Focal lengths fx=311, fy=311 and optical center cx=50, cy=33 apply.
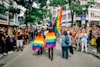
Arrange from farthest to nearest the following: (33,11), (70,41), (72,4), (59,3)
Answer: (33,11)
(59,3)
(72,4)
(70,41)

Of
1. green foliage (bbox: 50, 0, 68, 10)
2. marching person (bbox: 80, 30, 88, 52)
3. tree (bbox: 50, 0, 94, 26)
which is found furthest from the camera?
green foliage (bbox: 50, 0, 68, 10)

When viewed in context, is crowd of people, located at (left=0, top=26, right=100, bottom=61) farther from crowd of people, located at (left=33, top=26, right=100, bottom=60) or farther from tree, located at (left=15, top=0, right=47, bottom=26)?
tree, located at (left=15, top=0, right=47, bottom=26)

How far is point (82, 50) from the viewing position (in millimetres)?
24734

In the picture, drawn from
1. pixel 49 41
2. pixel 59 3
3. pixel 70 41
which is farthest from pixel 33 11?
pixel 49 41

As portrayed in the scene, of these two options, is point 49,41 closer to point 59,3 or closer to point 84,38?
point 84,38

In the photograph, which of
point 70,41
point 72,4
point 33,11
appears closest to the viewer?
point 70,41

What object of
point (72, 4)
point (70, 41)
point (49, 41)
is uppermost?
point (72, 4)

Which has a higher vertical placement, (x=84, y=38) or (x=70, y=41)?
(x=70, y=41)

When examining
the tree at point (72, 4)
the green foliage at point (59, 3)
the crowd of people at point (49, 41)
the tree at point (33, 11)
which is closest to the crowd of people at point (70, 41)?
the crowd of people at point (49, 41)

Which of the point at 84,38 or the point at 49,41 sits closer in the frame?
the point at 49,41

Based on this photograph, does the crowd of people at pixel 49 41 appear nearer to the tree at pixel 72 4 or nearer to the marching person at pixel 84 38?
the marching person at pixel 84 38

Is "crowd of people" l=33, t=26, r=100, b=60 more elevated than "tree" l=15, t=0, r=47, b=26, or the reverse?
"tree" l=15, t=0, r=47, b=26

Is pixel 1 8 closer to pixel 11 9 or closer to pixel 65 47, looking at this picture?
pixel 11 9

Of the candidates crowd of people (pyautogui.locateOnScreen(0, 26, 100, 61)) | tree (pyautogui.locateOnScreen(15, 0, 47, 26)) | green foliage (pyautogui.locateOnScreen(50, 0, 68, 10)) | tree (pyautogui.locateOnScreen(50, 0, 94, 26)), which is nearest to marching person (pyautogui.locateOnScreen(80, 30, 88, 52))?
crowd of people (pyautogui.locateOnScreen(0, 26, 100, 61))
